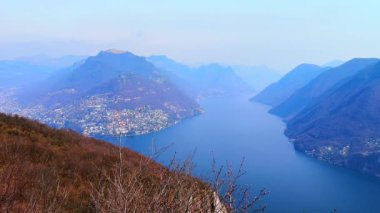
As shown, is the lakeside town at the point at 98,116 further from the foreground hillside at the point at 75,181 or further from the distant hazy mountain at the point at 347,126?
the foreground hillside at the point at 75,181

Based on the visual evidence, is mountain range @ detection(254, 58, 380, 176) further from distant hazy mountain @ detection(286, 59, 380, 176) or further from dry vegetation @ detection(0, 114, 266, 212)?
dry vegetation @ detection(0, 114, 266, 212)

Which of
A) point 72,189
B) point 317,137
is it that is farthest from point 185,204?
point 317,137

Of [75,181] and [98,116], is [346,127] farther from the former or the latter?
[75,181]

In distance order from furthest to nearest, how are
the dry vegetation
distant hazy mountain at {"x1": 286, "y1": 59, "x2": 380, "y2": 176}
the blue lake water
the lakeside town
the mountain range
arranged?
the lakeside town < distant hazy mountain at {"x1": 286, "y1": 59, "x2": 380, "y2": 176} < the mountain range < the blue lake water < the dry vegetation

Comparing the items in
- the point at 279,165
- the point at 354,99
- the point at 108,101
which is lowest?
the point at 108,101

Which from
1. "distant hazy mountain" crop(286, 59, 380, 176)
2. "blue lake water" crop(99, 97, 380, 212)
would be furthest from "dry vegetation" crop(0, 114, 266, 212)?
"distant hazy mountain" crop(286, 59, 380, 176)

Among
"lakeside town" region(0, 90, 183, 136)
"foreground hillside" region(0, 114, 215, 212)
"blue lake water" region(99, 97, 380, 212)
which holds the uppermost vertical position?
"foreground hillside" region(0, 114, 215, 212)

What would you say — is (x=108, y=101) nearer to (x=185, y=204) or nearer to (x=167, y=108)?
(x=167, y=108)
